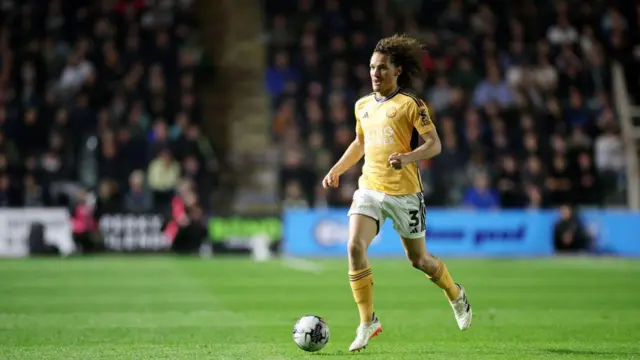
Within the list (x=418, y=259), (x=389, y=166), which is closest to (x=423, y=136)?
(x=389, y=166)

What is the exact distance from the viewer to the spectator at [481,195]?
21844mm

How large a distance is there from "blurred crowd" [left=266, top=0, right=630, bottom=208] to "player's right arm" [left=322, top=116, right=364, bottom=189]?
12.7m

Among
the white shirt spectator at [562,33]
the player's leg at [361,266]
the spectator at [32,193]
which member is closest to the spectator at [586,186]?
the white shirt spectator at [562,33]

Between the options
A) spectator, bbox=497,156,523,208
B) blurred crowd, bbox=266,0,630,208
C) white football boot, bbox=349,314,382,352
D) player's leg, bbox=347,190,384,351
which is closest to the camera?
white football boot, bbox=349,314,382,352

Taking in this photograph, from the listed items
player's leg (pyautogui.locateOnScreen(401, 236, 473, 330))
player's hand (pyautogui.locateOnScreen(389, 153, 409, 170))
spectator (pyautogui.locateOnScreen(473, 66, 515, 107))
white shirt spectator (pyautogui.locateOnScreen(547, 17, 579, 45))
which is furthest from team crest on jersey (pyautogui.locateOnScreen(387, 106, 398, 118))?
white shirt spectator (pyautogui.locateOnScreen(547, 17, 579, 45))

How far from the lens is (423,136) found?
8461 mm

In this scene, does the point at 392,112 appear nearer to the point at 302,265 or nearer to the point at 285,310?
the point at 285,310

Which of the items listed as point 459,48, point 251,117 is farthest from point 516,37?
point 251,117

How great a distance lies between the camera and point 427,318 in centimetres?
1082

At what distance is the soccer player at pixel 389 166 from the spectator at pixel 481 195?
13303 millimetres

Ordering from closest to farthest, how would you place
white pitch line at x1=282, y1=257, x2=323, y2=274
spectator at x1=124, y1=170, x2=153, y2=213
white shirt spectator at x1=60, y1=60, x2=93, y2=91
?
white pitch line at x1=282, y1=257, x2=323, y2=274 → spectator at x1=124, y1=170, x2=153, y2=213 → white shirt spectator at x1=60, y1=60, x2=93, y2=91

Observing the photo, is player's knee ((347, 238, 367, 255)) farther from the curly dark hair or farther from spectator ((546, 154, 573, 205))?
spectator ((546, 154, 573, 205))

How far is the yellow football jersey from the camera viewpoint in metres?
8.47

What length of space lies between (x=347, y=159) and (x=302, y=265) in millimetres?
10073
